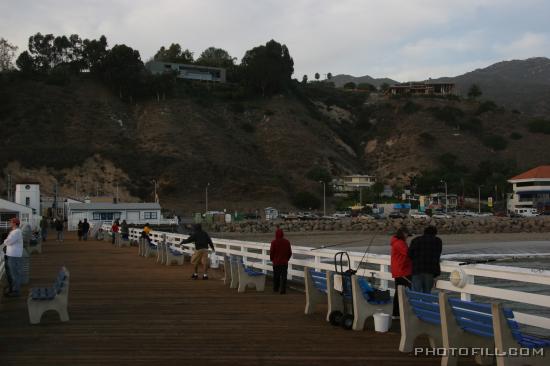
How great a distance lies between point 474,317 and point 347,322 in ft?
8.78

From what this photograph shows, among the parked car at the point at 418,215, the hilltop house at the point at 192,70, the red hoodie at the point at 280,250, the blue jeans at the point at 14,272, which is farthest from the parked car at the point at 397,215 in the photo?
the blue jeans at the point at 14,272

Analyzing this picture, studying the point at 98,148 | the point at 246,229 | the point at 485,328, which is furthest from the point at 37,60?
the point at 485,328

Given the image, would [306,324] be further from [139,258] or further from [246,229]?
[246,229]

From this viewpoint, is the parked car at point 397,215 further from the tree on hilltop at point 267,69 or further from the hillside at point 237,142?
the tree on hilltop at point 267,69

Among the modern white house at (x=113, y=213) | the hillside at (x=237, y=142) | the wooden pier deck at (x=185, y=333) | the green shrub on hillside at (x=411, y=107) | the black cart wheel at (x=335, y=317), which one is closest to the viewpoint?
the wooden pier deck at (x=185, y=333)

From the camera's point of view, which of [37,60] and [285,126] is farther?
[37,60]

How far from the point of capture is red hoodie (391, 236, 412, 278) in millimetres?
8953

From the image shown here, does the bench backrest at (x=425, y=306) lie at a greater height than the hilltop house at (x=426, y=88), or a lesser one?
lesser

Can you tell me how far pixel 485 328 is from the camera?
6098mm

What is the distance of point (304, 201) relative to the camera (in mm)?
84562

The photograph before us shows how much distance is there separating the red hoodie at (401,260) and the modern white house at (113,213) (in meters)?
49.2

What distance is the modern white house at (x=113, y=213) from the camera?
5616 centimetres

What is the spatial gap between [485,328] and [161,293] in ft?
27.3

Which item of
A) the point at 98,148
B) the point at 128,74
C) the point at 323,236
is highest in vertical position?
the point at 128,74
